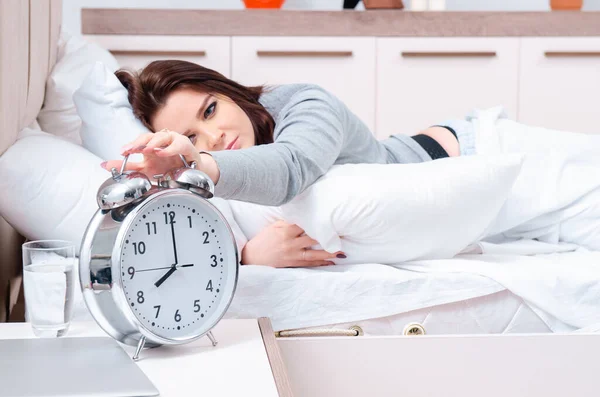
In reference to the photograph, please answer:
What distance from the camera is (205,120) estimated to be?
153 centimetres

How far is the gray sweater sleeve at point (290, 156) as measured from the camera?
102cm

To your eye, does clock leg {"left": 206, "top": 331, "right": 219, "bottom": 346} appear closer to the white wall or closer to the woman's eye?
the woman's eye

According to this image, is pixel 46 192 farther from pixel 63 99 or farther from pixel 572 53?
pixel 572 53

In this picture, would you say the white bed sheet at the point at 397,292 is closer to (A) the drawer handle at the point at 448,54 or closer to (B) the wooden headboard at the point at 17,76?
(B) the wooden headboard at the point at 17,76

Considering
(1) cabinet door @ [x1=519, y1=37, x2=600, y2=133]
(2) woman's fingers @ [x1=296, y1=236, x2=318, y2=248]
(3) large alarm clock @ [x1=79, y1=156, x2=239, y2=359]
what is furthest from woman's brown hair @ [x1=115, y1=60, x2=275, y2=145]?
(1) cabinet door @ [x1=519, y1=37, x2=600, y2=133]

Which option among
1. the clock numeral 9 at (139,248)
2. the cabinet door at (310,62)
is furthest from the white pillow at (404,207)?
the cabinet door at (310,62)

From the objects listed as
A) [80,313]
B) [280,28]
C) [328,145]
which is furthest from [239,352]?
[280,28]

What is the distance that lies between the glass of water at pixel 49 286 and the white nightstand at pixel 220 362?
0.02m

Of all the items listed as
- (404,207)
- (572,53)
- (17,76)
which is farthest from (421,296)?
(572,53)

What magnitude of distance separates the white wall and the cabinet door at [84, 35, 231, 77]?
20.0 inches

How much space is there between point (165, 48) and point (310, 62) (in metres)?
0.53

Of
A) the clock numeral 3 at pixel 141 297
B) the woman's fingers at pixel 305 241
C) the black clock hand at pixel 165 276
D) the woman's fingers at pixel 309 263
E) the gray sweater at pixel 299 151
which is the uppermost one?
the gray sweater at pixel 299 151

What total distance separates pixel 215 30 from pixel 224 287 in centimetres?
188

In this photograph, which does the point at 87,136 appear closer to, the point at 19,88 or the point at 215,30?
the point at 19,88
